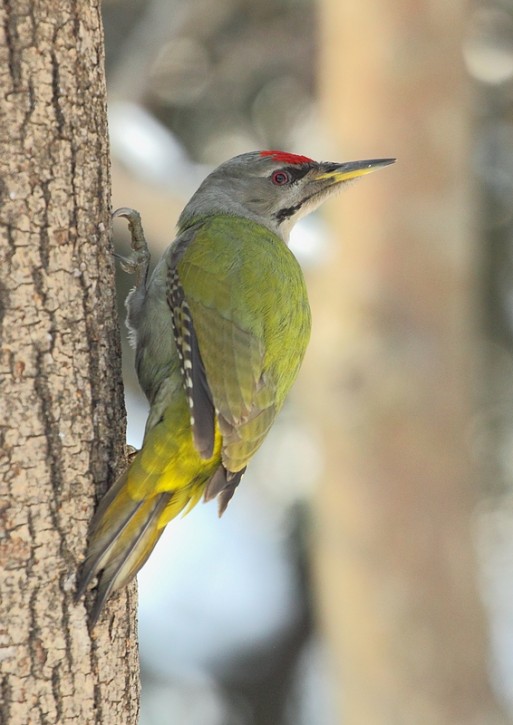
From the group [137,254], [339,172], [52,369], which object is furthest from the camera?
[339,172]

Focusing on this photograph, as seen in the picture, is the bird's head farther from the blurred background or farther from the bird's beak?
the blurred background

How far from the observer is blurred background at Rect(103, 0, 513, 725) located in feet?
21.1

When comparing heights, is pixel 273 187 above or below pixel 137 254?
above

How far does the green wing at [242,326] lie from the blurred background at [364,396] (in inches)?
108

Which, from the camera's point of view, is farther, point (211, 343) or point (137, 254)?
point (137, 254)

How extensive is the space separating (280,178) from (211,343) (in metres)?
1.07

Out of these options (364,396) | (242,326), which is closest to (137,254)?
(242,326)

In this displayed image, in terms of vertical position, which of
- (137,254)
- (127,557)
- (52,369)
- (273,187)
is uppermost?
(273,187)

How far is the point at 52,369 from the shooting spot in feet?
7.58

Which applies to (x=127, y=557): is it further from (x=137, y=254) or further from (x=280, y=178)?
(x=280, y=178)

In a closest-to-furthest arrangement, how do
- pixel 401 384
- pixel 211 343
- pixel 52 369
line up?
pixel 52 369 < pixel 211 343 < pixel 401 384

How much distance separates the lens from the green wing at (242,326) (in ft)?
9.62

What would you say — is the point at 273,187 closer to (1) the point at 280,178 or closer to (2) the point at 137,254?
(1) the point at 280,178

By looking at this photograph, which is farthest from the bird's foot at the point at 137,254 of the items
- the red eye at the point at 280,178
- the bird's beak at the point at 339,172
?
the bird's beak at the point at 339,172
